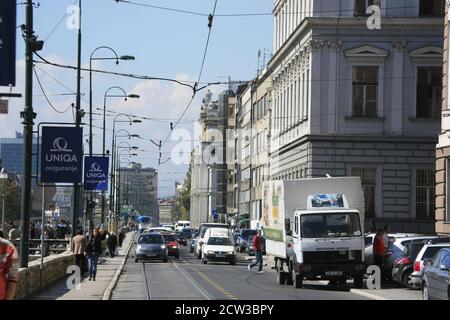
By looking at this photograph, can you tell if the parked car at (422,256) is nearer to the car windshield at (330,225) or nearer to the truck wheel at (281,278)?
the car windshield at (330,225)

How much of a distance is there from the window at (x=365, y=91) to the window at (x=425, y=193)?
4.34m

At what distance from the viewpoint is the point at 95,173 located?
49469 mm

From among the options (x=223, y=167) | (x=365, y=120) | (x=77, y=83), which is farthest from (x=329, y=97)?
(x=223, y=167)

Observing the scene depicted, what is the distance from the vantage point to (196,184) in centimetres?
18062

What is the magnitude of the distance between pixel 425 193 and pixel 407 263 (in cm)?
2680

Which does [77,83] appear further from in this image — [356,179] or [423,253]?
[423,253]

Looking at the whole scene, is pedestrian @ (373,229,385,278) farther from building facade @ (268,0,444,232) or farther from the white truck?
building facade @ (268,0,444,232)

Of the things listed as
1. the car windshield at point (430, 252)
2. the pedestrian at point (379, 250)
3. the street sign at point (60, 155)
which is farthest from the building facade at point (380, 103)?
the street sign at point (60, 155)

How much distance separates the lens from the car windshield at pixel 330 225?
104 ft

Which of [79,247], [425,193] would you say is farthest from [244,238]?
[79,247]

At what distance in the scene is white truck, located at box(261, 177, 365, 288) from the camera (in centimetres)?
3153

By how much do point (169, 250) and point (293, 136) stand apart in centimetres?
1070

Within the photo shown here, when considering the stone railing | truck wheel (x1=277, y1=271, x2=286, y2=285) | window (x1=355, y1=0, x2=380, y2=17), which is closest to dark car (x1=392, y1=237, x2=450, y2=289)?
truck wheel (x1=277, y1=271, x2=286, y2=285)
